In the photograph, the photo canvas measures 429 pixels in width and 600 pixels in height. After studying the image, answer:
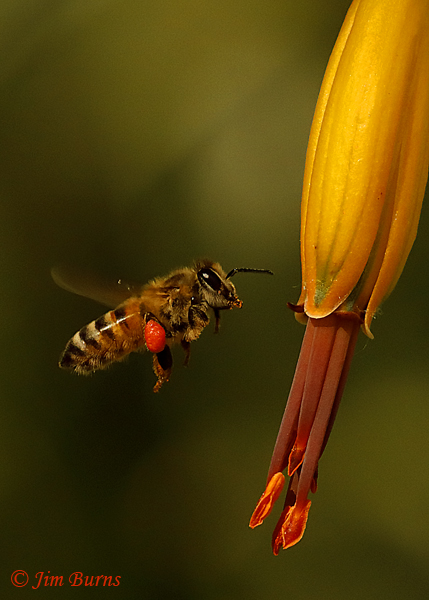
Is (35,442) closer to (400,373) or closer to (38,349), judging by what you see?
(38,349)

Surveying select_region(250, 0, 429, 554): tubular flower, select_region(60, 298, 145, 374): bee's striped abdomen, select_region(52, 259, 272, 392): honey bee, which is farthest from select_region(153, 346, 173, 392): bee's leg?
select_region(250, 0, 429, 554): tubular flower

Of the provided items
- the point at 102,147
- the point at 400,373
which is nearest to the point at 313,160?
the point at 400,373

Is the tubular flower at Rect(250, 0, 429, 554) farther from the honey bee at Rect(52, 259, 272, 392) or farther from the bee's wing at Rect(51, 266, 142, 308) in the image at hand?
the bee's wing at Rect(51, 266, 142, 308)

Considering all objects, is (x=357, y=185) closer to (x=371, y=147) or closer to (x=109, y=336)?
(x=371, y=147)

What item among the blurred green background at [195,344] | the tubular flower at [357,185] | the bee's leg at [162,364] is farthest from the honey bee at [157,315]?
the blurred green background at [195,344]

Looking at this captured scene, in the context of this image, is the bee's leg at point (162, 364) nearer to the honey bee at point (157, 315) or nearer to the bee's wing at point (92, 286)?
the honey bee at point (157, 315)

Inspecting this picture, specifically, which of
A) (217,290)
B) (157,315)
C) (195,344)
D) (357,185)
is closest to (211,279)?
(217,290)

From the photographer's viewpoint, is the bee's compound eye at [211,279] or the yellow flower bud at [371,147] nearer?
the yellow flower bud at [371,147]
